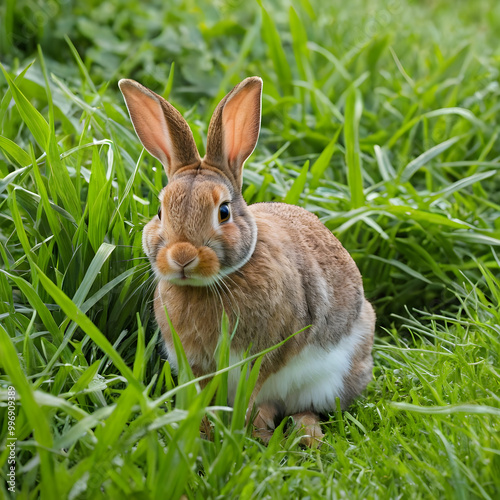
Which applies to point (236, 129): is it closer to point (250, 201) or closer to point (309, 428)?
point (250, 201)

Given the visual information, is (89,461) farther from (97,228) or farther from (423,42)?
(423,42)

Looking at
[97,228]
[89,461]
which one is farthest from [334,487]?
[97,228]

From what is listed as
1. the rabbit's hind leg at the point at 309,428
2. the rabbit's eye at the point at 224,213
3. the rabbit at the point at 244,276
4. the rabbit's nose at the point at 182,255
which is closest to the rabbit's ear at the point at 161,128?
the rabbit at the point at 244,276

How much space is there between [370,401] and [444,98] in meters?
3.19

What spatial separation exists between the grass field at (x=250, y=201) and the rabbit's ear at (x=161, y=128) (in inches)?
11.8

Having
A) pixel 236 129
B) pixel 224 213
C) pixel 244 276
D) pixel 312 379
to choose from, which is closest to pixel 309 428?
pixel 312 379

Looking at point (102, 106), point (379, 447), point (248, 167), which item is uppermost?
point (102, 106)

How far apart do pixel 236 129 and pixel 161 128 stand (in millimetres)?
322

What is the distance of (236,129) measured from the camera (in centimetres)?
297

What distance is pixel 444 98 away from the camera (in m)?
5.60

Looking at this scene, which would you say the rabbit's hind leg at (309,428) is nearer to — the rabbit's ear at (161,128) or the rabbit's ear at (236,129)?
the rabbit's ear at (236,129)

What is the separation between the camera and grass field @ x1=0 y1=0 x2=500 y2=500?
226cm

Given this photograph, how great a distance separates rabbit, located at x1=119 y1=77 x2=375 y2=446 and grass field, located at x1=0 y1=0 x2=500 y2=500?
0.54ft

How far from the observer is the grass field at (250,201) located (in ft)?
7.42
